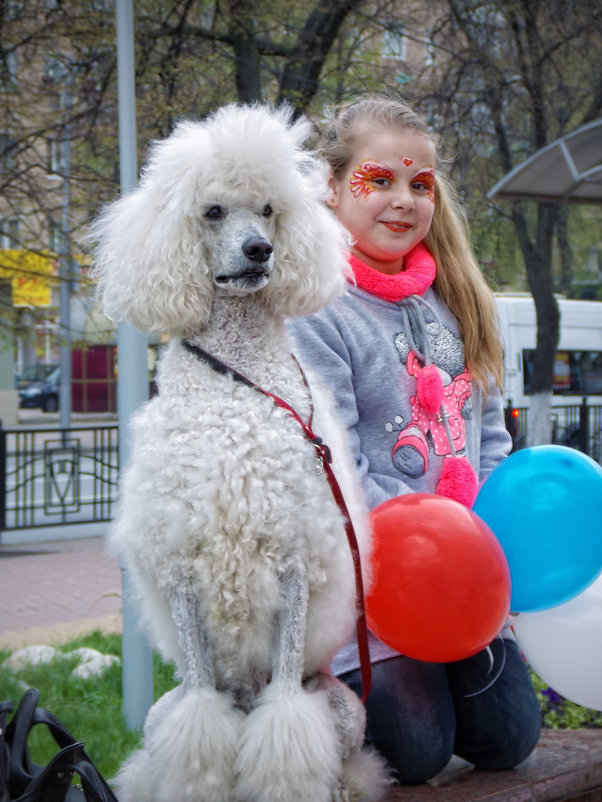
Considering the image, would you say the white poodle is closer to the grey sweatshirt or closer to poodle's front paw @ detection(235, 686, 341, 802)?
poodle's front paw @ detection(235, 686, 341, 802)

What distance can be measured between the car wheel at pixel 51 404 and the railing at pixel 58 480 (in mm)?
18748

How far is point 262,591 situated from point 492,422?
1158mm

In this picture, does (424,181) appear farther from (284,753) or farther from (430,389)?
(284,753)

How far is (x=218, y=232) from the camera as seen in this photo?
1679mm

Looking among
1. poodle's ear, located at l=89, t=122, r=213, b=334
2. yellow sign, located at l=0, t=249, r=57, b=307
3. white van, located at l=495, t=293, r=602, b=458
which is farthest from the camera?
white van, located at l=495, t=293, r=602, b=458

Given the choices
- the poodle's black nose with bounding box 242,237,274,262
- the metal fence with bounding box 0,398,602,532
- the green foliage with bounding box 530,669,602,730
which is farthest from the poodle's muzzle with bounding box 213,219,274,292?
the metal fence with bounding box 0,398,602,532

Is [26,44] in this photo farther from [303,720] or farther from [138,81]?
[303,720]

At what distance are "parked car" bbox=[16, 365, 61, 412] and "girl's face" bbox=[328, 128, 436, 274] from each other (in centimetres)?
2667

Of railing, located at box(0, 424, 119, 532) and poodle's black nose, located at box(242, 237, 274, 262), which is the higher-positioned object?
poodle's black nose, located at box(242, 237, 274, 262)

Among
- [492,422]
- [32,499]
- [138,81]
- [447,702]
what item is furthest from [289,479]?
[32,499]

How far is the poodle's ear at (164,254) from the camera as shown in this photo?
1.64 m

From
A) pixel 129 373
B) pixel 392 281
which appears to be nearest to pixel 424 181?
pixel 392 281

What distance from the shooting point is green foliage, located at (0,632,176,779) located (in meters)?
3.21

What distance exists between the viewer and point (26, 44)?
23.4ft
